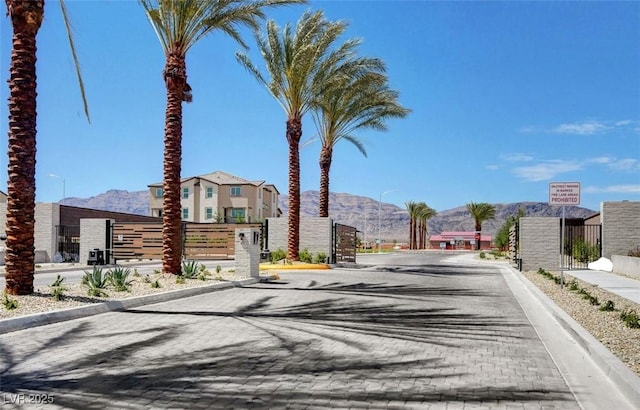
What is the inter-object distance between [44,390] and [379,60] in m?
27.5

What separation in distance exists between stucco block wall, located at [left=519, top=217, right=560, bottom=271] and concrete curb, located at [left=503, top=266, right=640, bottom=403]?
17608 mm

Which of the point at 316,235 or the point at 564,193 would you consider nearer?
the point at 564,193

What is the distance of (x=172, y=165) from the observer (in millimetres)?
18641

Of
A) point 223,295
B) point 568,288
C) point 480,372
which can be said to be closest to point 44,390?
point 480,372

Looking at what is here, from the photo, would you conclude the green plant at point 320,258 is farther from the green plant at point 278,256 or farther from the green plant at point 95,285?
the green plant at point 95,285

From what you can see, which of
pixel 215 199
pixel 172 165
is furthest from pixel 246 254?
pixel 215 199

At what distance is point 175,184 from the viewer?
1867 centimetres

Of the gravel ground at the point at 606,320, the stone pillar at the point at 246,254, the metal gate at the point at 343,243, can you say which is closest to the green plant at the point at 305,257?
the metal gate at the point at 343,243

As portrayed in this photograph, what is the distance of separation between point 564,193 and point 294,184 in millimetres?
15877

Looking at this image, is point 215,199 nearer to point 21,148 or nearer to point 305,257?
point 305,257

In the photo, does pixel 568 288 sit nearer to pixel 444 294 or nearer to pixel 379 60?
pixel 444 294

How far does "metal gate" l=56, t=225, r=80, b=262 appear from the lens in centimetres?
3500

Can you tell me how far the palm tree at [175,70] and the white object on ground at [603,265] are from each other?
19.7 meters

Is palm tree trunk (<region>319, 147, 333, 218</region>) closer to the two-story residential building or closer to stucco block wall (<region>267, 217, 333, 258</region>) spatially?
stucco block wall (<region>267, 217, 333, 258</region>)
